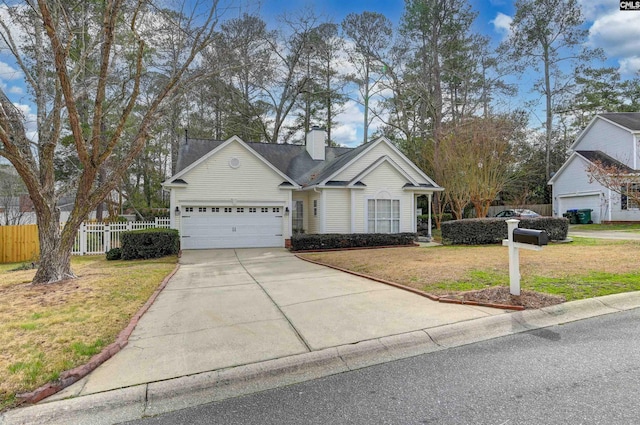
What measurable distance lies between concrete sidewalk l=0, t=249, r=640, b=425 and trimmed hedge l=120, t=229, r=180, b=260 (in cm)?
651

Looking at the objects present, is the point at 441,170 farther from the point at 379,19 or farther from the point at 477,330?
the point at 477,330

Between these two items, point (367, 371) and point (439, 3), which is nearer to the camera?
point (367, 371)

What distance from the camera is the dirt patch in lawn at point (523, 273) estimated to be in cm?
550

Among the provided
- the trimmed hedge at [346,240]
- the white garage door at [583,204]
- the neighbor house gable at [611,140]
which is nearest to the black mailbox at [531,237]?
the trimmed hedge at [346,240]

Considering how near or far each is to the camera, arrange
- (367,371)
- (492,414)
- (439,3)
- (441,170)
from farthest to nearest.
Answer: (439,3) < (441,170) < (367,371) < (492,414)

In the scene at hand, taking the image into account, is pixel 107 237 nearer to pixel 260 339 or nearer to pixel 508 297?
pixel 260 339

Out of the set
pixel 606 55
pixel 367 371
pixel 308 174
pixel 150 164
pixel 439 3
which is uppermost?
pixel 439 3

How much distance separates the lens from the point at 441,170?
20.6 m

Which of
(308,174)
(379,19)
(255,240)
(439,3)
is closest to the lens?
(255,240)

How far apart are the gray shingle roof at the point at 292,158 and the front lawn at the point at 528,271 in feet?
25.5

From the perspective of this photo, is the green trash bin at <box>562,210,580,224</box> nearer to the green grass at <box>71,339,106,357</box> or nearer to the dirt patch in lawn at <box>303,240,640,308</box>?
the dirt patch in lawn at <box>303,240,640,308</box>

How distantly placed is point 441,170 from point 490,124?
3.60 metres

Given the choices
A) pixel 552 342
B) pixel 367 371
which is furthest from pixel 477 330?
pixel 367 371

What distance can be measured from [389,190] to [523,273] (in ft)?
31.1
